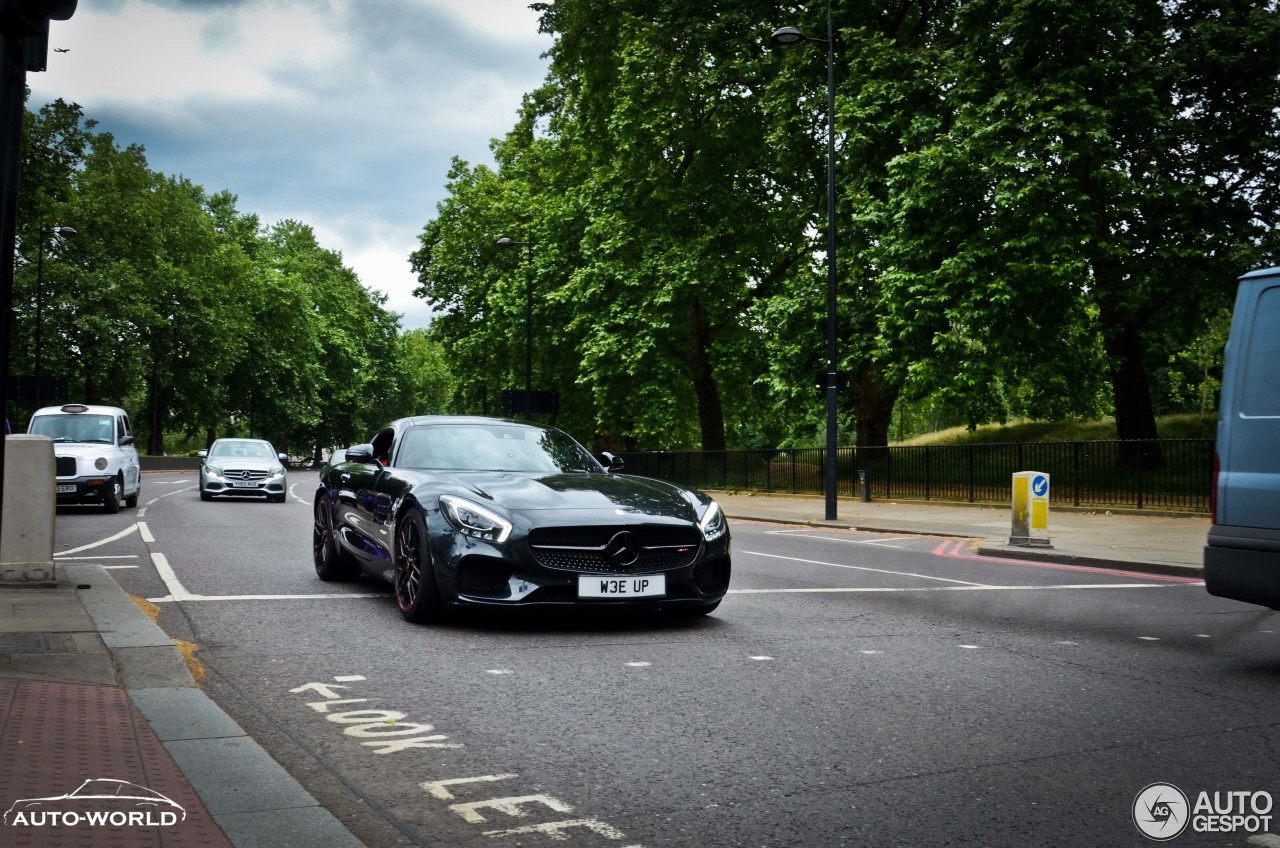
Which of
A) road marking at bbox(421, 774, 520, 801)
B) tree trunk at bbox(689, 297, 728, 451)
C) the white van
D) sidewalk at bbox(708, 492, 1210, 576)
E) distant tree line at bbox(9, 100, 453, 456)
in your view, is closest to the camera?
road marking at bbox(421, 774, 520, 801)

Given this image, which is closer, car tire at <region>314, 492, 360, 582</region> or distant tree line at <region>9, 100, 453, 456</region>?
car tire at <region>314, 492, 360, 582</region>

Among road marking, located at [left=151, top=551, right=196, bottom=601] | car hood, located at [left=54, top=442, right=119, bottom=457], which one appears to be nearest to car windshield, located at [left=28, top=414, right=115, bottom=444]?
car hood, located at [left=54, top=442, right=119, bottom=457]

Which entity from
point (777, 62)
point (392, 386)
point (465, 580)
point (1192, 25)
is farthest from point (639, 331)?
point (392, 386)

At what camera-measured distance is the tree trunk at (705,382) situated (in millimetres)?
35812

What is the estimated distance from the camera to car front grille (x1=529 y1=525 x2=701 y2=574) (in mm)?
7426

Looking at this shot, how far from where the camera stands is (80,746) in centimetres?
426

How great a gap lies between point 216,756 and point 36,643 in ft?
8.45

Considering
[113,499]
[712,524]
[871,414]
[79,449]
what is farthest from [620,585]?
[871,414]

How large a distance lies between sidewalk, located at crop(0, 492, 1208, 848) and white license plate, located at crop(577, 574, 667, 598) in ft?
7.89

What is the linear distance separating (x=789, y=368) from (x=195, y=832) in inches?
981

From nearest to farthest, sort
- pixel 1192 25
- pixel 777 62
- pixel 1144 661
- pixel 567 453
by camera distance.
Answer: pixel 1144 661, pixel 567 453, pixel 1192 25, pixel 777 62

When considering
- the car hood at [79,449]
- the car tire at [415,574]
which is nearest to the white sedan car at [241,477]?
the car hood at [79,449]

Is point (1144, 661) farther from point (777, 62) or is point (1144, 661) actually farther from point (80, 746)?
point (777, 62)

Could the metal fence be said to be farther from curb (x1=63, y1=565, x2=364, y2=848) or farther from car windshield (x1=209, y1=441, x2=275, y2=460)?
curb (x1=63, y1=565, x2=364, y2=848)
